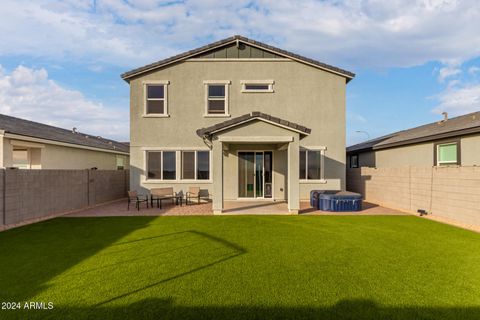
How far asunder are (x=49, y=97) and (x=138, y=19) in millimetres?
20336

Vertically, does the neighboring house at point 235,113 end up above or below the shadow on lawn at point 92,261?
above

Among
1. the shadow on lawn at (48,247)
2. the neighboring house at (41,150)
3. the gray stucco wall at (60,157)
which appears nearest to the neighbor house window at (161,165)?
the shadow on lawn at (48,247)

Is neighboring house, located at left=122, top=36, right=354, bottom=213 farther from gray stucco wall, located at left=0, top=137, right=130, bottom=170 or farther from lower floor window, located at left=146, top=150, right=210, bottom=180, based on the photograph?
gray stucco wall, located at left=0, top=137, right=130, bottom=170

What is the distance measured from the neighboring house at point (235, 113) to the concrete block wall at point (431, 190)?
1915 mm

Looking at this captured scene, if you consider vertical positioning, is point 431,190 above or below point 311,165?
below

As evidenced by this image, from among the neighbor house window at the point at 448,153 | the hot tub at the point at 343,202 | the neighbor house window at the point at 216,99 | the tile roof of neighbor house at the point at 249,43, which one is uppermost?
the tile roof of neighbor house at the point at 249,43

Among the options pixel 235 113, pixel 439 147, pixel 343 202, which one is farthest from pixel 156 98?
pixel 439 147

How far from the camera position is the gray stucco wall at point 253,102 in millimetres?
14977

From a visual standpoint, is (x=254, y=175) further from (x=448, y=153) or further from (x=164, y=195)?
(x=448, y=153)

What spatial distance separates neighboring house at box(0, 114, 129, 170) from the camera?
474 inches

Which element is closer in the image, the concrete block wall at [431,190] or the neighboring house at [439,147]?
the concrete block wall at [431,190]

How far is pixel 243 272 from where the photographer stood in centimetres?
510

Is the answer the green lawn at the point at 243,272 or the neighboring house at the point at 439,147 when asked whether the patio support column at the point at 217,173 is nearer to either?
the green lawn at the point at 243,272

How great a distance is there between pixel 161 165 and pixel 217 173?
5.28 meters
